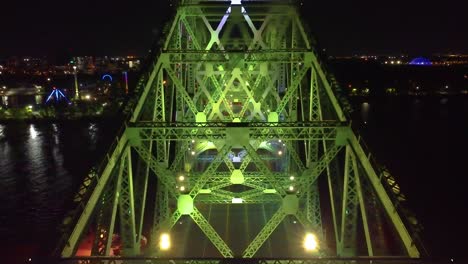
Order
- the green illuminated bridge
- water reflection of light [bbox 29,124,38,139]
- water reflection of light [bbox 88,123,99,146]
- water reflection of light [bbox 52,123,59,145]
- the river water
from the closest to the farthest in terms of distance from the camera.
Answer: the green illuminated bridge → the river water → water reflection of light [bbox 88,123,99,146] → water reflection of light [bbox 52,123,59,145] → water reflection of light [bbox 29,124,38,139]

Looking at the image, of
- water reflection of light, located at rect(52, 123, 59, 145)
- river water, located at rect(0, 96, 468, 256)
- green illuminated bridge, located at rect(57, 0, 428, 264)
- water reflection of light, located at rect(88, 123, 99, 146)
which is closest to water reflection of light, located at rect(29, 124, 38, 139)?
river water, located at rect(0, 96, 468, 256)

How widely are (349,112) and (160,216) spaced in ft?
22.4

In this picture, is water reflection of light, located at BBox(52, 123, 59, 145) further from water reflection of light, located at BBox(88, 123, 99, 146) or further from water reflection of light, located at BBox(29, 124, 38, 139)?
water reflection of light, located at BBox(88, 123, 99, 146)

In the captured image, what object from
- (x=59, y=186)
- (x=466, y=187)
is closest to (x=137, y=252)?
(x=59, y=186)

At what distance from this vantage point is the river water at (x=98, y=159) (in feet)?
64.3

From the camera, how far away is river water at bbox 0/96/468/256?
19.6 m

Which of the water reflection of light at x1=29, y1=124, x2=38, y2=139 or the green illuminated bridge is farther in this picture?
the water reflection of light at x1=29, y1=124, x2=38, y2=139

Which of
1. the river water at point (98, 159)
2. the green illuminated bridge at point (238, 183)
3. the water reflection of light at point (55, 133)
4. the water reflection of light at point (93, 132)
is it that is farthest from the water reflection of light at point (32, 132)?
the green illuminated bridge at point (238, 183)

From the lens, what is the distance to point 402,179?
28.6 metres

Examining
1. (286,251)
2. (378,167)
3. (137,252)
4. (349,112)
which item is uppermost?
(349,112)

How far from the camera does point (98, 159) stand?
26.1 feet

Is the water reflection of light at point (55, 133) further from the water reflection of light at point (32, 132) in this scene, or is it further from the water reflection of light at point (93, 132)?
the water reflection of light at point (93, 132)

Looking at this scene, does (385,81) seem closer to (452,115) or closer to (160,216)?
(452,115)

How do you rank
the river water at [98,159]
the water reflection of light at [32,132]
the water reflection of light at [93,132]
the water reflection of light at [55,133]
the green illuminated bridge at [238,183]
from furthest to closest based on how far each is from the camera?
1. the water reflection of light at [32,132]
2. the water reflection of light at [55,133]
3. the water reflection of light at [93,132]
4. the river water at [98,159]
5. the green illuminated bridge at [238,183]
